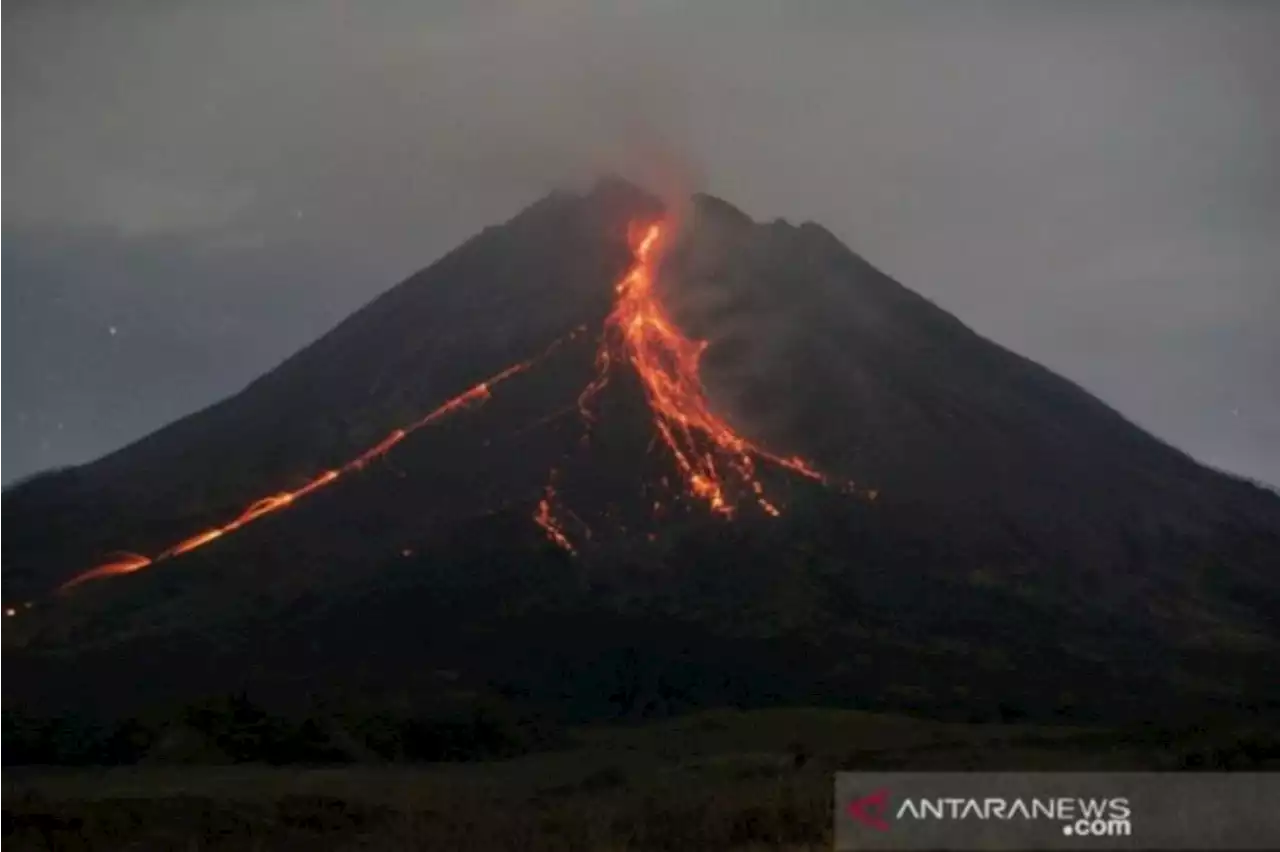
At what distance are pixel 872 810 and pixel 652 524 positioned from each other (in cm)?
6503

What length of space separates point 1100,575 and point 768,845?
6795 centimetres

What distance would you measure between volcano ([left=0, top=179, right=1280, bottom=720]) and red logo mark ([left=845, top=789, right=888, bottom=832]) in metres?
37.4

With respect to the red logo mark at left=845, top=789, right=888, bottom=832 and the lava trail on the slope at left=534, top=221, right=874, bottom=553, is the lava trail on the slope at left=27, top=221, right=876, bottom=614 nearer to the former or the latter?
the lava trail on the slope at left=534, top=221, right=874, bottom=553

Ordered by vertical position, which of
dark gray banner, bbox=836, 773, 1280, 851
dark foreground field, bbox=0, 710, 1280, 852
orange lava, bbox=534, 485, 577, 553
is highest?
orange lava, bbox=534, 485, 577, 553

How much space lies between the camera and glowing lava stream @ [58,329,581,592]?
79.1 meters

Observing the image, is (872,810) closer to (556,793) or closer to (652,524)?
(556,793)

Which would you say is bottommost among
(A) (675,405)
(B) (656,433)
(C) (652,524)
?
(C) (652,524)

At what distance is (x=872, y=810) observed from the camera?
568 inches

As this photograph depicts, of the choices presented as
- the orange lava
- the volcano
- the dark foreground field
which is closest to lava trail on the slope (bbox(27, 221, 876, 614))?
the orange lava

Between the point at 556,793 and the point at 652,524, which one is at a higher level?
the point at 652,524

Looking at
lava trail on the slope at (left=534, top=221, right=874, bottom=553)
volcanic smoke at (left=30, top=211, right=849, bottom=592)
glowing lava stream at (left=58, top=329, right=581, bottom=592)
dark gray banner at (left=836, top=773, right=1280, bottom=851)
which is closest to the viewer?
dark gray banner at (left=836, top=773, right=1280, bottom=851)

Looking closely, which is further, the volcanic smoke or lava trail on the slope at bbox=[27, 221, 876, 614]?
the volcanic smoke

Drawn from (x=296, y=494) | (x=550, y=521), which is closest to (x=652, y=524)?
(x=550, y=521)

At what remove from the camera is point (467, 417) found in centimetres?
9106
